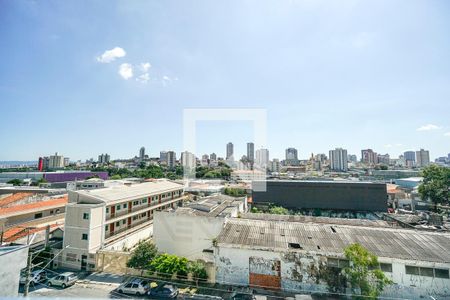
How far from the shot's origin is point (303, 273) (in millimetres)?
8086

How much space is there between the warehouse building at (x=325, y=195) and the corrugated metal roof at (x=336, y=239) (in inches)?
524

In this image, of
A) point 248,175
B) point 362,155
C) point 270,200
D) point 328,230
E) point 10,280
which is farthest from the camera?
point 362,155

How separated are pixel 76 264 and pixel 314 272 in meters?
10.3

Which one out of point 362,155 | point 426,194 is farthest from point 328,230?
point 362,155

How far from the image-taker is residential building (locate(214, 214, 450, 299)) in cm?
752

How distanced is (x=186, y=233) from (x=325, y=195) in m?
17.5

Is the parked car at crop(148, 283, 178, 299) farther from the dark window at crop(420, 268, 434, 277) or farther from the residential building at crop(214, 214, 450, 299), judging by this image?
the dark window at crop(420, 268, 434, 277)

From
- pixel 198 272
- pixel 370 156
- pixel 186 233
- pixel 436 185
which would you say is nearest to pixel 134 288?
pixel 198 272

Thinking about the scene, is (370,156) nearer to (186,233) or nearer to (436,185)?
(436,185)

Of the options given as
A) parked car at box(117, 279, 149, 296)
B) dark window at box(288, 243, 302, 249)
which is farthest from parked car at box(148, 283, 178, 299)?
dark window at box(288, 243, 302, 249)

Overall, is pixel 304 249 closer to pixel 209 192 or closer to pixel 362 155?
pixel 209 192

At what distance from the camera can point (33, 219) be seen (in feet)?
45.5

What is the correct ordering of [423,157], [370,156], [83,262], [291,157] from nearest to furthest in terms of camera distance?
[83,262]
[423,157]
[370,156]
[291,157]

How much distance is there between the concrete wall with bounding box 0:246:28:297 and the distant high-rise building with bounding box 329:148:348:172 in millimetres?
82207
